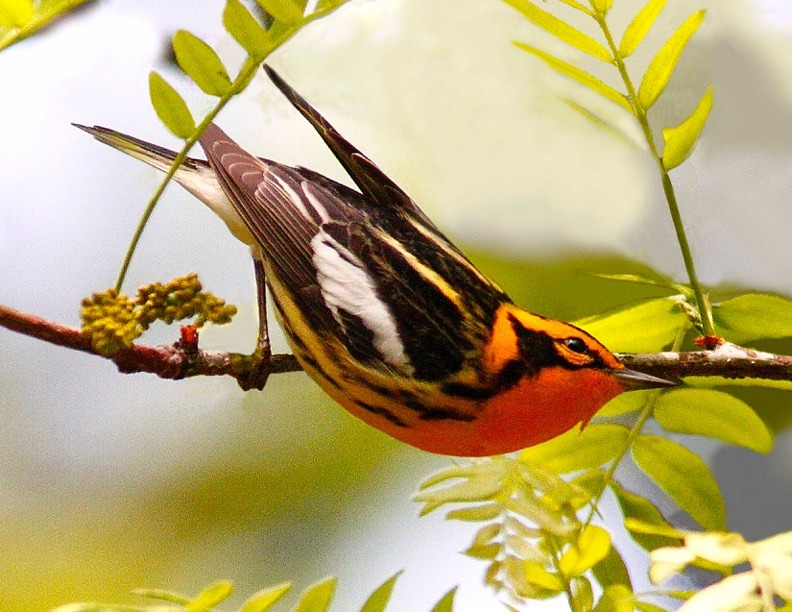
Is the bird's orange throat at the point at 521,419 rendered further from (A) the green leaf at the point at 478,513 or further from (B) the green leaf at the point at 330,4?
(B) the green leaf at the point at 330,4

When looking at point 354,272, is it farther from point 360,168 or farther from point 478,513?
point 478,513

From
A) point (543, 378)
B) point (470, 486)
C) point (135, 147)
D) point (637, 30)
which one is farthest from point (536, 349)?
point (135, 147)

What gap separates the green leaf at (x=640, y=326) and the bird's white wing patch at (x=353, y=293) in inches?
6.0

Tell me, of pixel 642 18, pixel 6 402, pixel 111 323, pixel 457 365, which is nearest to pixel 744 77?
pixel 642 18

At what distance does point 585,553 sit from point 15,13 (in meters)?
0.48

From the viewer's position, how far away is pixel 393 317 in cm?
63

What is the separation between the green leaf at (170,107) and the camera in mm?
528

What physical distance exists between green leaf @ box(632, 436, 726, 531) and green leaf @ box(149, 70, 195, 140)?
396 millimetres

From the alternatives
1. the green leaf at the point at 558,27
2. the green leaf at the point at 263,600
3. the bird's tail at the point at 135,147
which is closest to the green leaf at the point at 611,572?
the green leaf at the point at 263,600

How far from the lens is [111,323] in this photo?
1.55 ft

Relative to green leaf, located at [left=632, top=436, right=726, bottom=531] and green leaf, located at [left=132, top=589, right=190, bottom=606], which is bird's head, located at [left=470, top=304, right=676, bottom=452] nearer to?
green leaf, located at [left=632, top=436, right=726, bottom=531]

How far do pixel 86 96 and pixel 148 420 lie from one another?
36 cm

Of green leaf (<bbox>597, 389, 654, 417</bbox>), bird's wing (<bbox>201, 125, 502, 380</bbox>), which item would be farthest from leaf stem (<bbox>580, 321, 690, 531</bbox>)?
bird's wing (<bbox>201, 125, 502, 380</bbox>)

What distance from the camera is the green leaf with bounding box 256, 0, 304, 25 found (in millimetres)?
504
